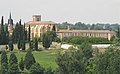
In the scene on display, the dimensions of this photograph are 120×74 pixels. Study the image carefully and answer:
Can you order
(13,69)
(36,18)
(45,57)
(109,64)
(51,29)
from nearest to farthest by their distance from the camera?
1. (109,64)
2. (13,69)
3. (45,57)
4. (51,29)
5. (36,18)

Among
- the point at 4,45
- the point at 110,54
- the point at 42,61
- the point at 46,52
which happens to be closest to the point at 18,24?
the point at 4,45

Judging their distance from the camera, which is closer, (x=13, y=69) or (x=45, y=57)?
(x=13, y=69)

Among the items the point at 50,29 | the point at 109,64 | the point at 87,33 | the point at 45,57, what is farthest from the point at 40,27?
the point at 109,64

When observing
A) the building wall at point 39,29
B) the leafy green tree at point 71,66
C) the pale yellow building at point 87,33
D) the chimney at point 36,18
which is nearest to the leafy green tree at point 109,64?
the leafy green tree at point 71,66

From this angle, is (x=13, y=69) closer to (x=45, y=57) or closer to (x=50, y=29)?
(x=45, y=57)

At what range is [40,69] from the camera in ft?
156

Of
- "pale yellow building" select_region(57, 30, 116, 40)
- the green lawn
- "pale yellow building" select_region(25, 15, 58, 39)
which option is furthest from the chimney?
the green lawn

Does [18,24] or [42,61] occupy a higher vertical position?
[18,24]

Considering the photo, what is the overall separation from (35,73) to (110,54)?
25.9 feet

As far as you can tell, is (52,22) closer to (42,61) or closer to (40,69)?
(42,61)

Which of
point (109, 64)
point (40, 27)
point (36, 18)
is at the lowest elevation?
point (109, 64)

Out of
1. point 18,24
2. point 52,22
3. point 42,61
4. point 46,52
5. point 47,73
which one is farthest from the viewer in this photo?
point 52,22

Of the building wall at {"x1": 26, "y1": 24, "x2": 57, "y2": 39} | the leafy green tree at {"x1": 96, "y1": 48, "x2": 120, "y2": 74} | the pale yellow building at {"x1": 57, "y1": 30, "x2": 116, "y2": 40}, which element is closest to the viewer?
the leafy green tree at {"x1": 96, "y1": 48, "x2": 120, "y2": 74}

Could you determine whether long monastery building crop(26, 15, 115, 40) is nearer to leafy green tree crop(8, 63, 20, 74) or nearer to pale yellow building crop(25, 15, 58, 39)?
pale yellow building crop(25, 15, 58, 39)
